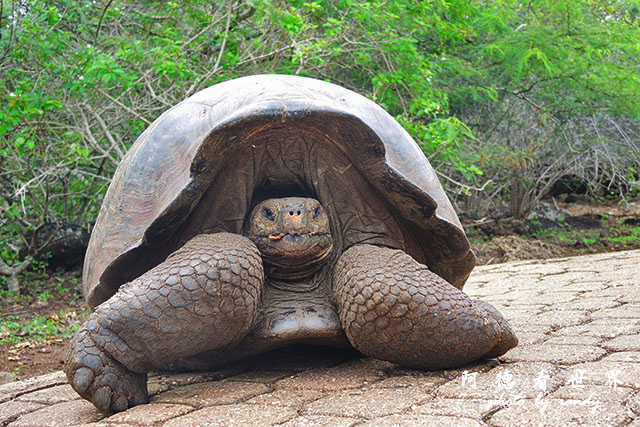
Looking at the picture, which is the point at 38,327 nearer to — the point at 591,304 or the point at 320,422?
the point at 320,422

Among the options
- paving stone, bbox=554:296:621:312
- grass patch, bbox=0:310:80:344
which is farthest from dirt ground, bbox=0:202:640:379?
paving stone, bbox=554:296:621:312

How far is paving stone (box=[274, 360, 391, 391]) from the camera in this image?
6.61 feet

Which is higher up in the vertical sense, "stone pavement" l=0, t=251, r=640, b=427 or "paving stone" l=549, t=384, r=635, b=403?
"paving stone" l=549, t=384, r=635, b=403

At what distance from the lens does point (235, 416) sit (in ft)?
5.54

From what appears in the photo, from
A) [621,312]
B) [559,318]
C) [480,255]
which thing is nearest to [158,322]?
[559,318]

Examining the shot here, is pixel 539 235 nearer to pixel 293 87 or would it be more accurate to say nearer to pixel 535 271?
pixel 535 271

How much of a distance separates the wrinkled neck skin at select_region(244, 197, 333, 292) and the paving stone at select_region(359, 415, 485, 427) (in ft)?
2.46

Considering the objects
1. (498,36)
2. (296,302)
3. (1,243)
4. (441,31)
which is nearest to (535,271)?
(441,31)

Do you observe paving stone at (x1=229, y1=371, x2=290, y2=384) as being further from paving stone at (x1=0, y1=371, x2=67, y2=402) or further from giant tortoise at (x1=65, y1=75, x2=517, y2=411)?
paving stone at (x1=0, y1=371, x2=67, y2=402)

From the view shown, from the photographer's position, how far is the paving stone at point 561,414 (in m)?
1.41

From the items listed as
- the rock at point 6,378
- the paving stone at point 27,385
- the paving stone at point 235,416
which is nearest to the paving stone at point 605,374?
the paving stone at point 235,416

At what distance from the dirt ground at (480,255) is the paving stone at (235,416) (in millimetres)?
1904

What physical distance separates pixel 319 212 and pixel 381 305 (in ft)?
1.46

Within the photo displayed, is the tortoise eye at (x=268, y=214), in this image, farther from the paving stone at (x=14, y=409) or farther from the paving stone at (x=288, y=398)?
the paving stone at (x=14, y=409)
